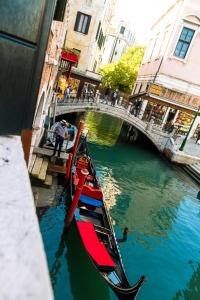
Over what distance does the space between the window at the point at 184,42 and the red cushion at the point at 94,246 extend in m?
20.5

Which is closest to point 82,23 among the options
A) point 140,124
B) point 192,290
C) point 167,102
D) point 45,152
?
point 167,102

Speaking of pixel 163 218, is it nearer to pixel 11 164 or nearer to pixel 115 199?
pixel 115 199

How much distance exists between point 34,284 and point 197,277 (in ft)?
32.5

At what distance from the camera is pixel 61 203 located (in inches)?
428

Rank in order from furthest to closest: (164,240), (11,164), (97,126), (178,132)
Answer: (97,126), (178,132), (164,240), (11,164)

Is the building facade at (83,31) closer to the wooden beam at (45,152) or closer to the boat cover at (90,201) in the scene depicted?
the wooden beam at (45,152)

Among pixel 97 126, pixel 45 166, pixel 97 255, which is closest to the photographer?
pixel 97 255

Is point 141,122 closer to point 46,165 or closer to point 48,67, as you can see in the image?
point 46,165

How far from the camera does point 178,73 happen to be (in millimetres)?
25172

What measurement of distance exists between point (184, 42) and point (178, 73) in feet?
8.36

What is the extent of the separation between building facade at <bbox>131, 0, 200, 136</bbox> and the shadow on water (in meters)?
17.4

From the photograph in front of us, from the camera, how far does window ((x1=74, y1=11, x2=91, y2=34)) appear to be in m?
26.7

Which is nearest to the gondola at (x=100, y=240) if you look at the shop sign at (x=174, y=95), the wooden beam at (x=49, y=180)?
the wooden beam at (x=49, y=180)

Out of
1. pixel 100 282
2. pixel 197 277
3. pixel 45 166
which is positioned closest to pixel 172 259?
pixel 197 277
